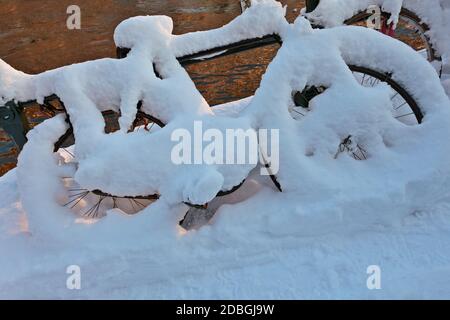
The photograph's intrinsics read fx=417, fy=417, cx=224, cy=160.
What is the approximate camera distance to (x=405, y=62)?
2.88 metres

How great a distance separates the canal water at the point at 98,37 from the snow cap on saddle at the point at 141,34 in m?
3.03

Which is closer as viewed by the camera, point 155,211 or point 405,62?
point 155,211

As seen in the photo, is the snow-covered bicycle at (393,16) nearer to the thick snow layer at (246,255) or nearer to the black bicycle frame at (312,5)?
the black bicycle frame at (312,5)

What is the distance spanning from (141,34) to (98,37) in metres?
7.06

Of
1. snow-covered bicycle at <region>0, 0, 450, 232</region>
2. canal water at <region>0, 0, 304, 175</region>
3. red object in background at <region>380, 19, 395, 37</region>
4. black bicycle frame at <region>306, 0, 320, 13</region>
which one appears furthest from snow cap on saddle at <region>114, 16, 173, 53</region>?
canal water at <region>0, 0, 304, 175</region>

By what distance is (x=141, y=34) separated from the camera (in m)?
2.79

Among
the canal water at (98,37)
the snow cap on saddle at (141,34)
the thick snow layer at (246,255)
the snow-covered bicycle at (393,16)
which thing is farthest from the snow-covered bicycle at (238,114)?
the canal water at (98,37)

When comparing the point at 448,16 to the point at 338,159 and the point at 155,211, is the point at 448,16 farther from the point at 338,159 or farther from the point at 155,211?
the point at 155,211

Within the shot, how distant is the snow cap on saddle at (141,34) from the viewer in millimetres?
2781

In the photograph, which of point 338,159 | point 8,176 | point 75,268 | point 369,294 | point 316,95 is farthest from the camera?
point 8,176

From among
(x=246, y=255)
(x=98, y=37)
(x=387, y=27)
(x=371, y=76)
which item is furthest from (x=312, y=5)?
(x=98, y=37)

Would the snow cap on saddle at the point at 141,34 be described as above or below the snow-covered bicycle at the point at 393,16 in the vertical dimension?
below

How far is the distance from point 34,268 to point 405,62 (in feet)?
9.04
